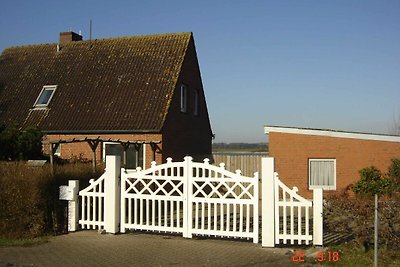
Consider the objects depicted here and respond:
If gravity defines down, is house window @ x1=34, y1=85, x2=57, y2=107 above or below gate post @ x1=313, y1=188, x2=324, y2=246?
above

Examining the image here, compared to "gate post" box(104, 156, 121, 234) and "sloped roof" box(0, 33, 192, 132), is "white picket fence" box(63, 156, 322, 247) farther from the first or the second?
"sloped roof" box(0, 33, 192, 132)

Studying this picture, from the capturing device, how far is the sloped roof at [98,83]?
783 inches

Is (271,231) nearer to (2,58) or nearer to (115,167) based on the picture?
(115,167)

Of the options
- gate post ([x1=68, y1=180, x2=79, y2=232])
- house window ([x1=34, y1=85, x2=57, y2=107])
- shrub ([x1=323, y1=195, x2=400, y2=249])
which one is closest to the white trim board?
house window ([x1=34, y1=85, x2=57, y2=107])

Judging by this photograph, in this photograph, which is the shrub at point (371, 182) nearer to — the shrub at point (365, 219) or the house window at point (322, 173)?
the house window at point (322, 173)

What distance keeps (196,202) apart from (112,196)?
7.01 ft

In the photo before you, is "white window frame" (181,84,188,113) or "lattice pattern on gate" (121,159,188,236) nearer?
"lattice pattern on gate" (121,159,188,236)

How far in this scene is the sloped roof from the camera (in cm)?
1989

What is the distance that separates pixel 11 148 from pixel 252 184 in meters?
8.64

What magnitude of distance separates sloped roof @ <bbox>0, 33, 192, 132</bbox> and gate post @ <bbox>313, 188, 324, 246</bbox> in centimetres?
1013

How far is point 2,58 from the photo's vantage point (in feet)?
88.0

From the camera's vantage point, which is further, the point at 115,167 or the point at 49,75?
the point at 49,75

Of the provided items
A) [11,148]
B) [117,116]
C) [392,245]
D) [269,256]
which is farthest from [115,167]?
[117,116]

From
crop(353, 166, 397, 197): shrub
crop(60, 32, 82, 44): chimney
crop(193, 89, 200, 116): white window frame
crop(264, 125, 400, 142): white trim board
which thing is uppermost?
crop(60, 32, 82, 44): chimney
